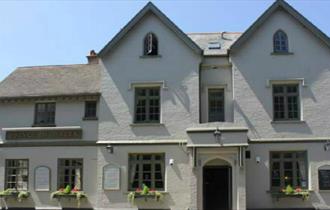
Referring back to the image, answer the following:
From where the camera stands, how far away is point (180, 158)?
76.9 feet

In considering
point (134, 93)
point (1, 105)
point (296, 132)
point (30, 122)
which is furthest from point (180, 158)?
point (1, 105)

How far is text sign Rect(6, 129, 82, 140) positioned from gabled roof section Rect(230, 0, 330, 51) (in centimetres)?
868

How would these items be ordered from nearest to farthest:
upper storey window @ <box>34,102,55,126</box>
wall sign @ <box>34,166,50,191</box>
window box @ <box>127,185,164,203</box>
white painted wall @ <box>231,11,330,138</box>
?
window box @ <box>127,185,164,203</box> → white painted wall @ <box>231,11,330,138</box> → wall sign @ <box>34,166,50,191</box> → upper storey window @ <box>34,102,55,126</box>

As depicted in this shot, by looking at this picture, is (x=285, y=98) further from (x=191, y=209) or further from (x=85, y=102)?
(x=85, y=102)

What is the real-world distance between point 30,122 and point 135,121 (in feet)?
18.2

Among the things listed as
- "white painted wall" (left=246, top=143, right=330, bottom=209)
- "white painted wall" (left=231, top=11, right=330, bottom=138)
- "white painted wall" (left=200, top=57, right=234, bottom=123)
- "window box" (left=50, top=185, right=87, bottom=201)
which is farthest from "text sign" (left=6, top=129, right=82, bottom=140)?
"white painted wall" (left=246, top=143, right=330, bottom=209)

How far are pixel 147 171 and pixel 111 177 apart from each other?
67.8 inches

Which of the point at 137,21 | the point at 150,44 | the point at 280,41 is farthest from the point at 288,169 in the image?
the point at 137,21

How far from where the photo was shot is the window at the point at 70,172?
80.8 ft

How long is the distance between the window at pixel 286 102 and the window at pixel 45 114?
434 inches

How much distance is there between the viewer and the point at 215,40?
2670cm

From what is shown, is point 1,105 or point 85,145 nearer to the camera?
point 85,145

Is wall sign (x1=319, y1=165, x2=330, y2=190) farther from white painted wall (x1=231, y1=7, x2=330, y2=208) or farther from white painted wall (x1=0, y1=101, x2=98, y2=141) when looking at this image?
white painted wall (x1=0, y1=101, x2=98, y2=141)

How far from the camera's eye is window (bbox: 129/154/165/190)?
23609 millimetres
